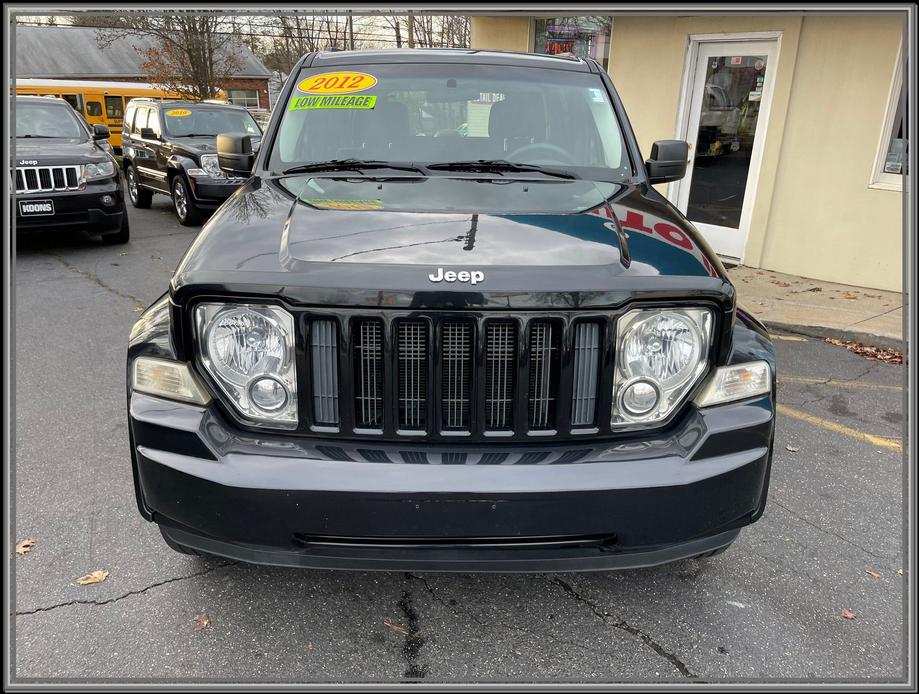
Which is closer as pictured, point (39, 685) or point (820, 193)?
point (39, 685)

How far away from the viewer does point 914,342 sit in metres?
3.39

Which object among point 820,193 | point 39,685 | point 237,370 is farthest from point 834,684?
point 820,193

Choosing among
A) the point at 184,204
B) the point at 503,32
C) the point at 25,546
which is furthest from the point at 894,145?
the point at 184,204

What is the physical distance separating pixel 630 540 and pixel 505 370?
0.64 metres

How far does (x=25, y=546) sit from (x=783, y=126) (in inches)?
318

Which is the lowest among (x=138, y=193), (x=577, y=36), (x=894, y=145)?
(x=138, y=193)

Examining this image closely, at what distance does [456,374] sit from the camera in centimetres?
214

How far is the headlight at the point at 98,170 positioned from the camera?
8.52 metres

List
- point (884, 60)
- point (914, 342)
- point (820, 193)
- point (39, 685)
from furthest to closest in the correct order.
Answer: point (820, 193)
point (884, 60)
point (914, 342)
point (39, 685)

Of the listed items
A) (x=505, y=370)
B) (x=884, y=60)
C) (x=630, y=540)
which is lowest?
(x=630, y=540)

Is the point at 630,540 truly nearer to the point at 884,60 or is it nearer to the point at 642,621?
the point at 642,621

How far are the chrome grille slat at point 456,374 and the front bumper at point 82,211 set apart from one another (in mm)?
8022

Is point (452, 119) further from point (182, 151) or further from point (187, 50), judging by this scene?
point (187, 50)

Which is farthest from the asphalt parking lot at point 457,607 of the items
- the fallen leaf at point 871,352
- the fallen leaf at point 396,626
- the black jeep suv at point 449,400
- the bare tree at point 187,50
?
the bare tree at point 187,50
